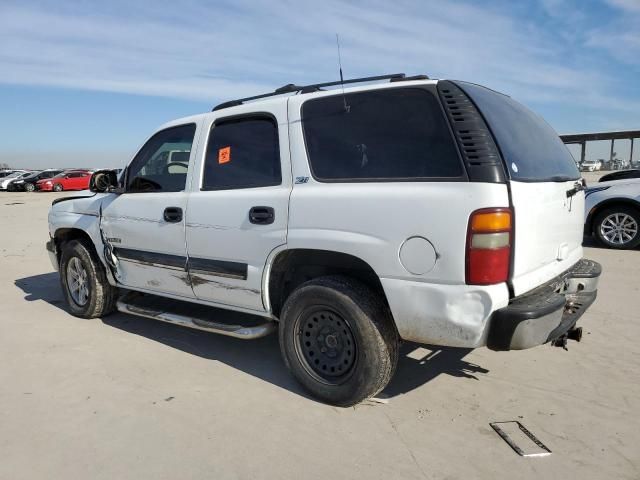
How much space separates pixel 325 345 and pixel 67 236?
11.5 ft

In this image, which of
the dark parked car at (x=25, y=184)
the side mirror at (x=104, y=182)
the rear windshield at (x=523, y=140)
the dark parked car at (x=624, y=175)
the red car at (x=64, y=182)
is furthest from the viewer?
the dark parked car at (x=25, y=184)

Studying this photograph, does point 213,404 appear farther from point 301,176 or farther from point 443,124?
point 443,124

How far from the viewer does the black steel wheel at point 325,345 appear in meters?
3.22

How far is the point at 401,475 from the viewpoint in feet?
8.39

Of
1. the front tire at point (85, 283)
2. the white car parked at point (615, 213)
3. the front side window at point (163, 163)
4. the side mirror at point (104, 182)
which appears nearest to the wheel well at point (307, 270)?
the front side window at point (163, 163)

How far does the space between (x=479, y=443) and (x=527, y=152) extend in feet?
5.69

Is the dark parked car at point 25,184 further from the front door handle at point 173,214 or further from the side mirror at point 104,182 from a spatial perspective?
the front door handle at point 173,214

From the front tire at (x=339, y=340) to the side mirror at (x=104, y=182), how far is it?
7.54ft

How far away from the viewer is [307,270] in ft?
11.7

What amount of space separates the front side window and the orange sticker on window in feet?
1.16

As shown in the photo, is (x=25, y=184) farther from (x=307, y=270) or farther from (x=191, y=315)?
(x=307, y=270)

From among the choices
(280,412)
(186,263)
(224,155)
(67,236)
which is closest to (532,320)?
(280,412)

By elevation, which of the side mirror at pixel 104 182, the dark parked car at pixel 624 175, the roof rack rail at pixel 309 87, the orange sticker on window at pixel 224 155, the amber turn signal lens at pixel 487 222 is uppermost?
the roof rack rail at pixel 309 87

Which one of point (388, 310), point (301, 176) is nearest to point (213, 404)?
point (388, 310)
